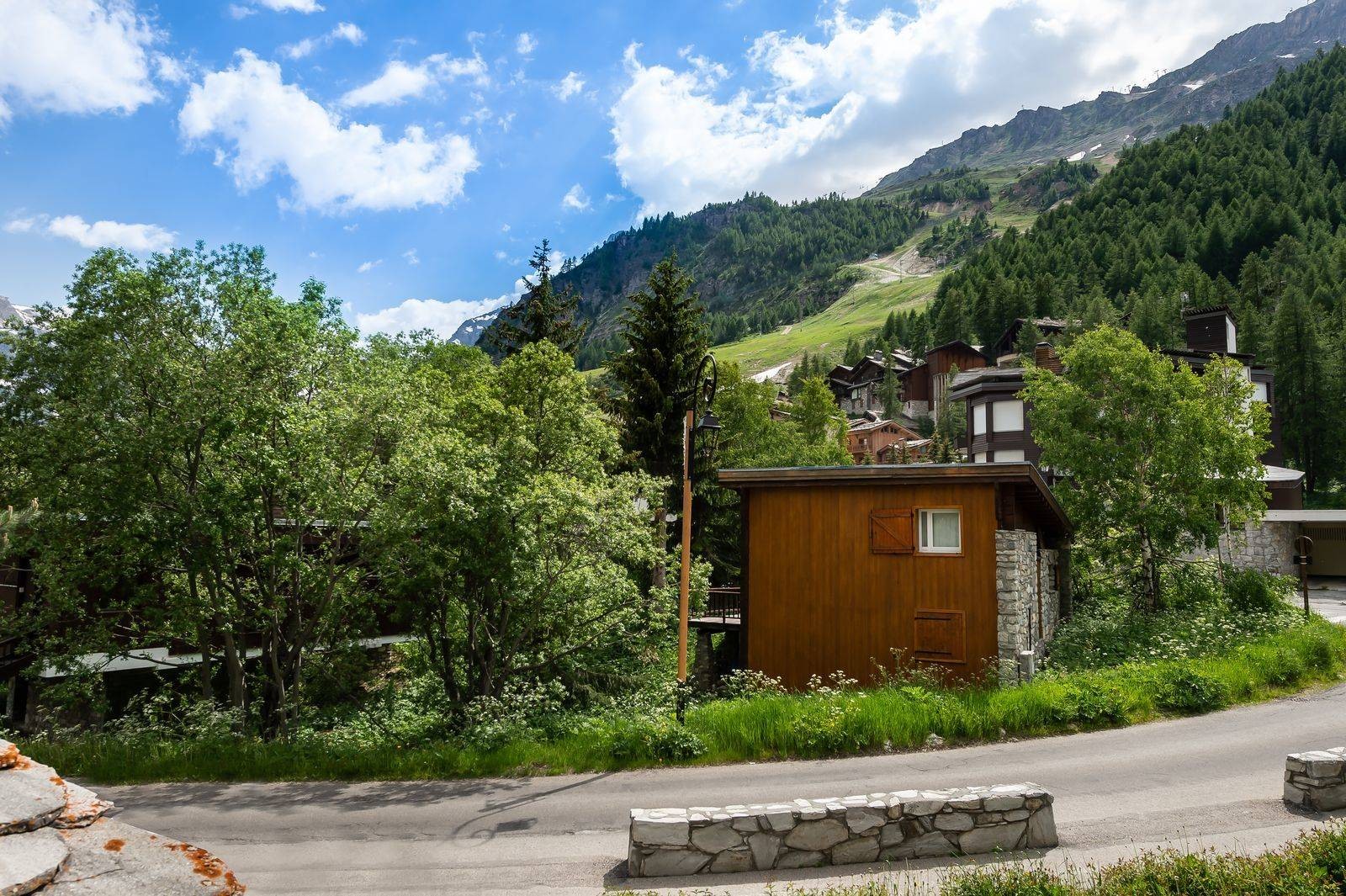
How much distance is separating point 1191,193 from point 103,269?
141423 millimetres

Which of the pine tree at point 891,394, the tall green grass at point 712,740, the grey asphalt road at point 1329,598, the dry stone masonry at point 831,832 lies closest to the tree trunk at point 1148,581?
the grey asphalt road at point 1329,598

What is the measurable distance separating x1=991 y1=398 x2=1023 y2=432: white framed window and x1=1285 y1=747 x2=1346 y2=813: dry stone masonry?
42489 mm

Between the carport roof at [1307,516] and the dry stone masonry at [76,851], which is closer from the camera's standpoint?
the dry stone masonry at [76,851]

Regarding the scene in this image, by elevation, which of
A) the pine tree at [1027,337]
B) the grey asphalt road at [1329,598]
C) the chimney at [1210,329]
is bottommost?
the grey asphalt road at [1329,598]

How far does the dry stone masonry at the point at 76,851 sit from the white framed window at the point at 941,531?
45.8ft

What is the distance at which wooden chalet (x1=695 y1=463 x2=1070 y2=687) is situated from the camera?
53.6 ft

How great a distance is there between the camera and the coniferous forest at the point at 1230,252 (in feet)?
213

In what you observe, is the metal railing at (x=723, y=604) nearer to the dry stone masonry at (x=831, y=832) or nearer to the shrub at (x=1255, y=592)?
the shrub at (x=1255, y=592)

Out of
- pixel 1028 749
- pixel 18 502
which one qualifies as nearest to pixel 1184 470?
pixel 1028 749

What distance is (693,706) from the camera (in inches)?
549

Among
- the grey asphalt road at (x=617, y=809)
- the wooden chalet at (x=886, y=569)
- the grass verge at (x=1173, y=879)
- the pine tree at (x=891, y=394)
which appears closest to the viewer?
the grass verge at (x=1173, y=879)

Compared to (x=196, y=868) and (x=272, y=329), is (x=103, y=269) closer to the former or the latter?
(x=272, y=329)

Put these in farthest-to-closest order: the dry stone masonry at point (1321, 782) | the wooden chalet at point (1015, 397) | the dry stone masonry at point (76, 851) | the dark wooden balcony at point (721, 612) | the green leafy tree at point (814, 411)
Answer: the green leafy tree at point (814, 411) → the wooden chalet at point (1015, 397) → the dark wooden balcony at point (721, 612) → the dry stone masonry at point (1321, 782) → the dry stone masonry at point (76, 851)

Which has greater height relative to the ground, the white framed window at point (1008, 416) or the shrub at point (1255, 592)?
the white framed window at point (1008, 416)
